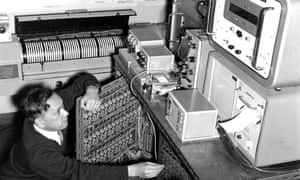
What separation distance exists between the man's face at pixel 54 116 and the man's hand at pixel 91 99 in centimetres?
32

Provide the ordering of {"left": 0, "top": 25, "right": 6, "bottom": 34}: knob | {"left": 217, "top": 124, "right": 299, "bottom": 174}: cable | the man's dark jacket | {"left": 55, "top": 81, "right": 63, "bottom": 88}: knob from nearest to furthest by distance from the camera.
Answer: {"left": 217, "top": 124, "right": 299, "bottom": 174}: cable
the man's dark jacket
{"left": 0, "top": 25, "right": 6, "bottom": 34}: knob
{"left": 55, "top": 81, "right": 63, "bottom": 88}: knob

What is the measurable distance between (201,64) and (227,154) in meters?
0.51

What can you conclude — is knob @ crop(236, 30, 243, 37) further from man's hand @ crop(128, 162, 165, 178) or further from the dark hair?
the dark hair

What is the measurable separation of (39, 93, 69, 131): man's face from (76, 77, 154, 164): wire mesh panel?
0.32 metres

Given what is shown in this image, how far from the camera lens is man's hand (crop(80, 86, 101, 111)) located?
2.43 m

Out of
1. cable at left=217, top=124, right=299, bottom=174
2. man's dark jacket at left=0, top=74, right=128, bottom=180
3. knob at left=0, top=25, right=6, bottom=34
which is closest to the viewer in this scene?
cable at left=217, top=124, right=299, bottom=174

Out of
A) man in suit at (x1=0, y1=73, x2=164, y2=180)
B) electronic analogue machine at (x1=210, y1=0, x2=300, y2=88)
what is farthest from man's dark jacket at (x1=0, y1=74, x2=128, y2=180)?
electronic analogue machine at (x1=210, y1=0, x2=300, y2=88)

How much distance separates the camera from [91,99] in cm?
244

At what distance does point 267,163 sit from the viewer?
6.15ft

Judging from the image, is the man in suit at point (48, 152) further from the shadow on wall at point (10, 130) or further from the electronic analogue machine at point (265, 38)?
the shadow on wall at point (10, 130)

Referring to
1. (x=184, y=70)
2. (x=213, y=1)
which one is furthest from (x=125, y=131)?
(x=213, y=1)

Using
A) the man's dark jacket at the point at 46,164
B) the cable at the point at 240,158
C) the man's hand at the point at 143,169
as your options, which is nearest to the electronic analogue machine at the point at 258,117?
the cable at the point at 240,158

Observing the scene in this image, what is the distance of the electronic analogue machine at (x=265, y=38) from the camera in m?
1.57

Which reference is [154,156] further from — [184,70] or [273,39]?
[273,39]
